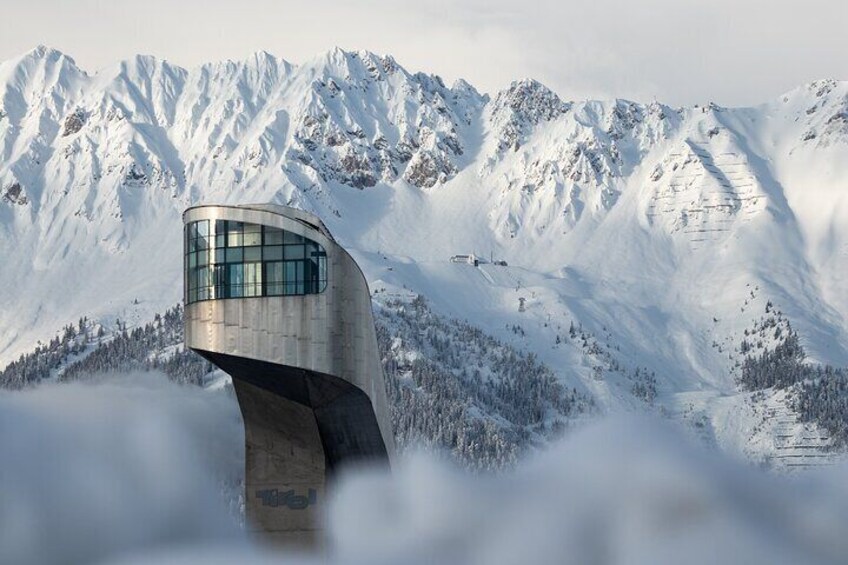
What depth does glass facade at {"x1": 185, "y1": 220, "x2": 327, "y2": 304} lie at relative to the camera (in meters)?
123

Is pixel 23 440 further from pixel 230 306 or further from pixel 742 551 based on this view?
pixel 742 551

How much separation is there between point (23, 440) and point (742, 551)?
5307cm

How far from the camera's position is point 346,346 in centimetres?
12250

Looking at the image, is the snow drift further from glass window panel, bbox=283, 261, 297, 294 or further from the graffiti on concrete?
glass window panel, bbox=283, 261, 297, 294

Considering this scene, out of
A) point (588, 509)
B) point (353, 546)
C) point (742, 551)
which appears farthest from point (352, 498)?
point (742, 551)

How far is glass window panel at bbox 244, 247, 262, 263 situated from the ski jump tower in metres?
0.06

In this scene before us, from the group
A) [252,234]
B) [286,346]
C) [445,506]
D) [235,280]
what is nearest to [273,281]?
[235,280]

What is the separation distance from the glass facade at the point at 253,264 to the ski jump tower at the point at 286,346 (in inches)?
2.4

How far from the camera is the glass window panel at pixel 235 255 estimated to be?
123500mm

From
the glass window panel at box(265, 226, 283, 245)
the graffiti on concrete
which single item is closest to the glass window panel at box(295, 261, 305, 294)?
the glass window panel at box(265, 226, 283, 245)

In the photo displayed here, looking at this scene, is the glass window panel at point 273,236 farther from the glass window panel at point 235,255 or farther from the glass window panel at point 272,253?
the glass window panel at point 235,255

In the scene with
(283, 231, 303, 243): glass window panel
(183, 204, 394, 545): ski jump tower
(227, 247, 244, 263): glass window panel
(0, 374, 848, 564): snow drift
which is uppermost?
(283, 231, 303, 243): glass window panel

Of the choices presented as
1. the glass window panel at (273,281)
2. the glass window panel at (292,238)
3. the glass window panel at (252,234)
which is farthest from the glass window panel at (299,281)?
the glass window panel at (252,234)

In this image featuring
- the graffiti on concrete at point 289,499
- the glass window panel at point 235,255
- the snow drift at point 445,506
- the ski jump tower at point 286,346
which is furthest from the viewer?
the graffiti on concrete at point 289,499
